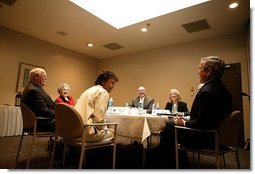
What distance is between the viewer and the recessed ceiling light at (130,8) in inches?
137

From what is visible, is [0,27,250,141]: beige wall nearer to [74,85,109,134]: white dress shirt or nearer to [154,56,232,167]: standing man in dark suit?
[154,56,232,167]: standing man in dark suit

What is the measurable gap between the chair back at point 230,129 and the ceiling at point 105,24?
103 inches

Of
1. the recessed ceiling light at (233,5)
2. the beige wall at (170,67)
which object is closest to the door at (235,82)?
the beige wall at (170,67)

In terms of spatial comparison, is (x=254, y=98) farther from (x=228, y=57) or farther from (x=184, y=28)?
(x=228, y=57)

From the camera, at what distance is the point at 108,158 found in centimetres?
241

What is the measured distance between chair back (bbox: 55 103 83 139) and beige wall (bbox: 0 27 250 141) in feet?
12.7

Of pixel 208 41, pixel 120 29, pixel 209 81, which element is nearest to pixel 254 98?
pixel 209 81

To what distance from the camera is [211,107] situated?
1474 mm

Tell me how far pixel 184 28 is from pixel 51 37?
12.6ft

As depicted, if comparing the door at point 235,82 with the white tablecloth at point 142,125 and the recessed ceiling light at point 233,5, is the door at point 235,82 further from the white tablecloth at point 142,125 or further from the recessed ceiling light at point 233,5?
the white tablecloth at point 142,125

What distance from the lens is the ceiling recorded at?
11.5 feet

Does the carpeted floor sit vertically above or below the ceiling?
below

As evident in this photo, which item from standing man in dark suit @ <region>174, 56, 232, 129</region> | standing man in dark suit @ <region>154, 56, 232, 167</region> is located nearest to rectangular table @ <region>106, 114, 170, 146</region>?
standing man in dark suit @ <region>154, 56, 232, 167</region>

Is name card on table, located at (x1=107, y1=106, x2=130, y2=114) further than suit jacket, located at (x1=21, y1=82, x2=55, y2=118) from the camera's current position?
Yes
